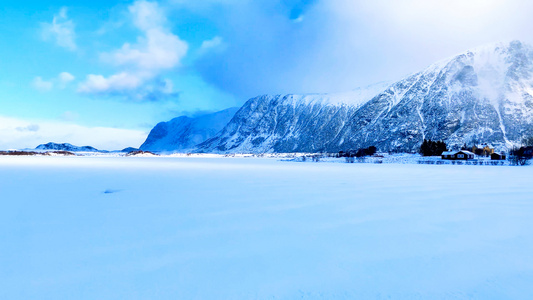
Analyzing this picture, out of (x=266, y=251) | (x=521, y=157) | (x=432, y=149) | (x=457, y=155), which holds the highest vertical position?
(x=432, y=149)

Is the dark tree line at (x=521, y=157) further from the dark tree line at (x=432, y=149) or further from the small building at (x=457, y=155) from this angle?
the dark tree line at (x=432, y=149)

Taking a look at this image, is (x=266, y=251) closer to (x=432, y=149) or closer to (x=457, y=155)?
(x=457, y=155)

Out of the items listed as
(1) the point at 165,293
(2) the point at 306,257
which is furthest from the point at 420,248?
(1) the point at 165,293

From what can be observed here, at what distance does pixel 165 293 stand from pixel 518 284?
6.41 meters

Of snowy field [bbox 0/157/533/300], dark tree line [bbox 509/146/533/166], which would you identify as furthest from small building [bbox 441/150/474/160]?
snowy field [bbox 0/157/533/300]

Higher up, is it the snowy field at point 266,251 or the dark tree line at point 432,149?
the dark tree line at point 432,149

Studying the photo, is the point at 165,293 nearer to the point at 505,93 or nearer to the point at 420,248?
the point at 420,248

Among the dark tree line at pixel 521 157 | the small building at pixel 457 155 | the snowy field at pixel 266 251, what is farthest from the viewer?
the small building at pixel 457 155

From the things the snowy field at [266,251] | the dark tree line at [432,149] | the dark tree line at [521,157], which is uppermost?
the dark tree line at [432,149]

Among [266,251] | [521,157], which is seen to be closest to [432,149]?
[521,157]

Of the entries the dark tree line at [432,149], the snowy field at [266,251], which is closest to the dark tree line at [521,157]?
the dark tree line at [432,149]

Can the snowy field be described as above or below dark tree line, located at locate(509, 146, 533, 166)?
below

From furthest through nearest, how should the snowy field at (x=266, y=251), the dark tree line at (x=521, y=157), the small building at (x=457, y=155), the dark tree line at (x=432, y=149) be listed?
1. the dark tree line at (x=432, y=149)
2. the small building at (x=457, y=155)
3. the dark tree line at (x=521, y=157)
4. the snowy field at (x=266, y=251)

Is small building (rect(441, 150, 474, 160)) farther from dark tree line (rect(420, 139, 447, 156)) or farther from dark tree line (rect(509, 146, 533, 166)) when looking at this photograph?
dark tree line (rect(420, 139, 447, 156))
